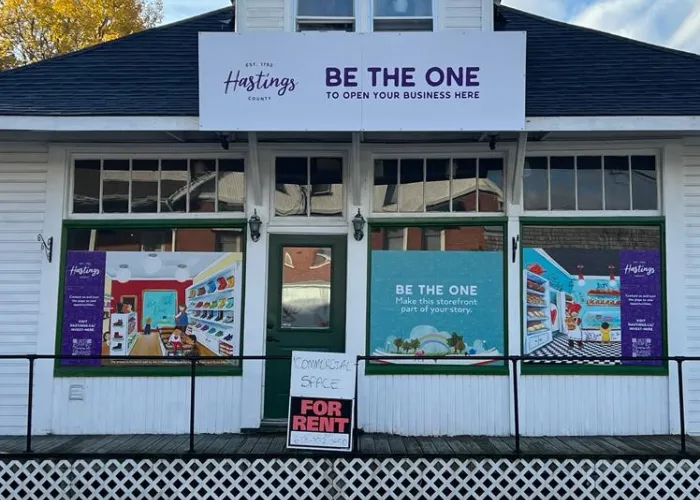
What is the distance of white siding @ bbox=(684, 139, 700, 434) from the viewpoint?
639cm

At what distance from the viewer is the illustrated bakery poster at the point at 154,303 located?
661 cm

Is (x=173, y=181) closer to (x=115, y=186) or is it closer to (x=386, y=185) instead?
(x=115, y=186)

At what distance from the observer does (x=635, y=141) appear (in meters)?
6.59

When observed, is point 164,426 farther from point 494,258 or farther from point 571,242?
point 571,242

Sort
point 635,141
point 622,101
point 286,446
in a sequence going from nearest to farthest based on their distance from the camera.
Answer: point 286,446
point 622,101
point 635,141

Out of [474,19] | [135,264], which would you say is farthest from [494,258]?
[135,264]

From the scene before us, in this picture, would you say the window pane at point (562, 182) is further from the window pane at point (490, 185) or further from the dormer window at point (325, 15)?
the dormer window at point (325, 15)

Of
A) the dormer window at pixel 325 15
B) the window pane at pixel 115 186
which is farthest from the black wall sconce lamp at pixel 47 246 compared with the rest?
the dormer window at pixel 325 15

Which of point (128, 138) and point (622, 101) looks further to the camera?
point (128, 138)

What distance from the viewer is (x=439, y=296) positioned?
260 inches

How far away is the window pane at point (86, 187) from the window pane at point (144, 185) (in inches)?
15.7

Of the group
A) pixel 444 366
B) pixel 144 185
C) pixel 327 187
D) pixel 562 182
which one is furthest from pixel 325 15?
pixel 444 366

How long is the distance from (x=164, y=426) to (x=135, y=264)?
5.79 feet

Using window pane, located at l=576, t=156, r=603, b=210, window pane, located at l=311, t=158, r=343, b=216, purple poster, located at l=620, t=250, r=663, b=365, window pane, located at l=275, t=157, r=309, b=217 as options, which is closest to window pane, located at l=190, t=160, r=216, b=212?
window pane, located at l=275, t=157, r=309, b=217
